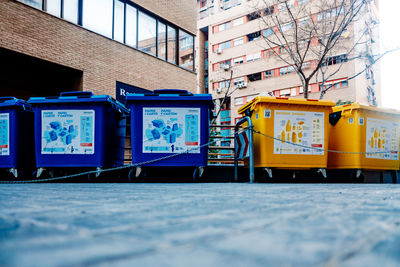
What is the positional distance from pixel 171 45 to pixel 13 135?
1022 cm

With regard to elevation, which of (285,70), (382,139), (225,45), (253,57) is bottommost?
(382,139)

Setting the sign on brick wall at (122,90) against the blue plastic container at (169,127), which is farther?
the sign on brick wall at (122,90)

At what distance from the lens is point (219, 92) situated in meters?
38.7

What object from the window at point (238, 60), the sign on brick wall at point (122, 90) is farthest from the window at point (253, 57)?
the sign on brick wall at point (122, 90)

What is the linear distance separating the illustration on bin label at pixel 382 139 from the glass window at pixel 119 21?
9.17 metres

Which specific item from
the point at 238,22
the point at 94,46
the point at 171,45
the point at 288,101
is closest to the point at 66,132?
the point at 288,101

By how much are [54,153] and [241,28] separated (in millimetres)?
36932

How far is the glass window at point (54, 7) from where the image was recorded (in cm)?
1016

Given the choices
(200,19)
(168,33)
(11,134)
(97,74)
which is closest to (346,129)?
(11,134)

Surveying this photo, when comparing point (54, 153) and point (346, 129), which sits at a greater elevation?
point (346, 129)

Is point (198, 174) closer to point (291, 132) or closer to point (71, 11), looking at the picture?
point (291, 132)

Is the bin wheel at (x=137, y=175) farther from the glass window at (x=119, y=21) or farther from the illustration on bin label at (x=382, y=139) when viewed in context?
the glass window at (x=119, y=21)

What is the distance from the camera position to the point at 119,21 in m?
12.6

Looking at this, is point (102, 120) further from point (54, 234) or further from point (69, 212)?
point (54, 234)
